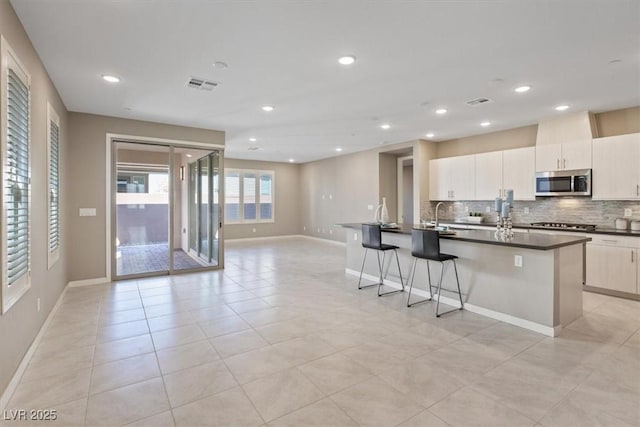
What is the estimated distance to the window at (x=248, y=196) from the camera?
10.4m

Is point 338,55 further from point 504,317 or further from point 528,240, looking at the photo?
point 504,317

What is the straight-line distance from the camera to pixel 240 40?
113 inches

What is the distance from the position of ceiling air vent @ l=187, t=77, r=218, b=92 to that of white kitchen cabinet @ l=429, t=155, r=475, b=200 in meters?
4.99

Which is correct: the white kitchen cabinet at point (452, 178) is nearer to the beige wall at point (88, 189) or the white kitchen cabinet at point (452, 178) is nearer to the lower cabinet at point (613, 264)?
the lower cabinet at point (613, 264)

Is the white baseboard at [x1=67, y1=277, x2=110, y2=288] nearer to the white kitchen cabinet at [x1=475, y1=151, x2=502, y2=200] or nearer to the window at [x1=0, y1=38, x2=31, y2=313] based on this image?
the window at [x1=0, y1=38, x2=31, y2=313]

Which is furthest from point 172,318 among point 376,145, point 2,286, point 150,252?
point 376,145

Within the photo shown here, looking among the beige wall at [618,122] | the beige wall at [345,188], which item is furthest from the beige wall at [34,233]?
the beige wall at [618,122]

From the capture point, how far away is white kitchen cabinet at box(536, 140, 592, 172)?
4.94 meters

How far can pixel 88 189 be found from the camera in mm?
5188

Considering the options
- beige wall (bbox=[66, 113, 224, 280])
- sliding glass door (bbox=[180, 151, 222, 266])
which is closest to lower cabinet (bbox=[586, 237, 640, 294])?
sliding glass door (bbox=[180, 151, 222, 266])

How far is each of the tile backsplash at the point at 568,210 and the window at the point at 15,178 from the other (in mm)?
6920

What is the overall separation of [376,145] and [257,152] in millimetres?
3331

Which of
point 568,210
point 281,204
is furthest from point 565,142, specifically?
point 281,204

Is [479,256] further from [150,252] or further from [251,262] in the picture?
[150,252]
